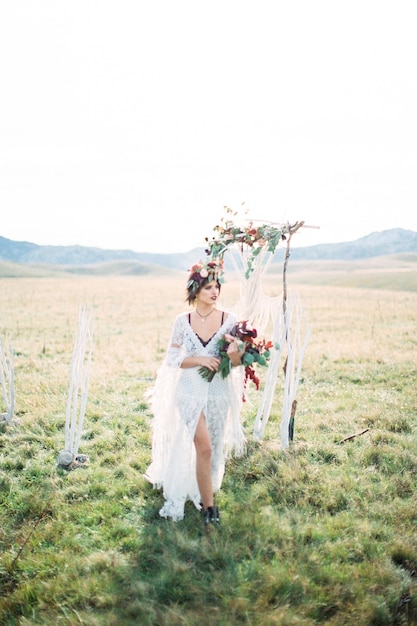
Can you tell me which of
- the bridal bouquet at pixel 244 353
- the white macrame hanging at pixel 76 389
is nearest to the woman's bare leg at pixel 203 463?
the bridal bouquet at pixel 244 353

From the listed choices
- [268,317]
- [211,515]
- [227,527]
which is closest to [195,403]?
[211,515]

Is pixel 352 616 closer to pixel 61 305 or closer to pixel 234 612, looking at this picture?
pixel 234 612

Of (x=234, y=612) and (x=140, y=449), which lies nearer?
(x=234, y=612)

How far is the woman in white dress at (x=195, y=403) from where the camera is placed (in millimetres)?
4207

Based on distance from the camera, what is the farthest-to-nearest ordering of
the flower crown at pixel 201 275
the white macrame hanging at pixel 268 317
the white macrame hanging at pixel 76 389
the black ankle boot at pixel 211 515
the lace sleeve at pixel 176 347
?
1. the white macrame hanging at pixel 268 317
2. the white macrame hanging at pixel 76 389
3. the lace sleeve at pixel 176 347
4. the flower crown at pixel 201 275
5. the black ankle boot at pixel 211 515

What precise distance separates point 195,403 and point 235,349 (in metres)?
0.64

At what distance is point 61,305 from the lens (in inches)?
939

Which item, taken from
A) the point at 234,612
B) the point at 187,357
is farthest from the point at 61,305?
the point at 234,612

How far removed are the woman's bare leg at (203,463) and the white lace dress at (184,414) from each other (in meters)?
0.07

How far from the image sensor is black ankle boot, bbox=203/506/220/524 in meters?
4.10

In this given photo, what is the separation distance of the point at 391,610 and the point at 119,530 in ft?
7.55

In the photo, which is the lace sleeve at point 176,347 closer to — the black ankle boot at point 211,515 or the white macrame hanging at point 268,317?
the black ankle boot at point 211,515

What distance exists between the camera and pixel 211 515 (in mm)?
4129

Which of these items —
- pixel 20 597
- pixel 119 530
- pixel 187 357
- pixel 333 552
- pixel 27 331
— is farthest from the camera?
pixel 27 331
